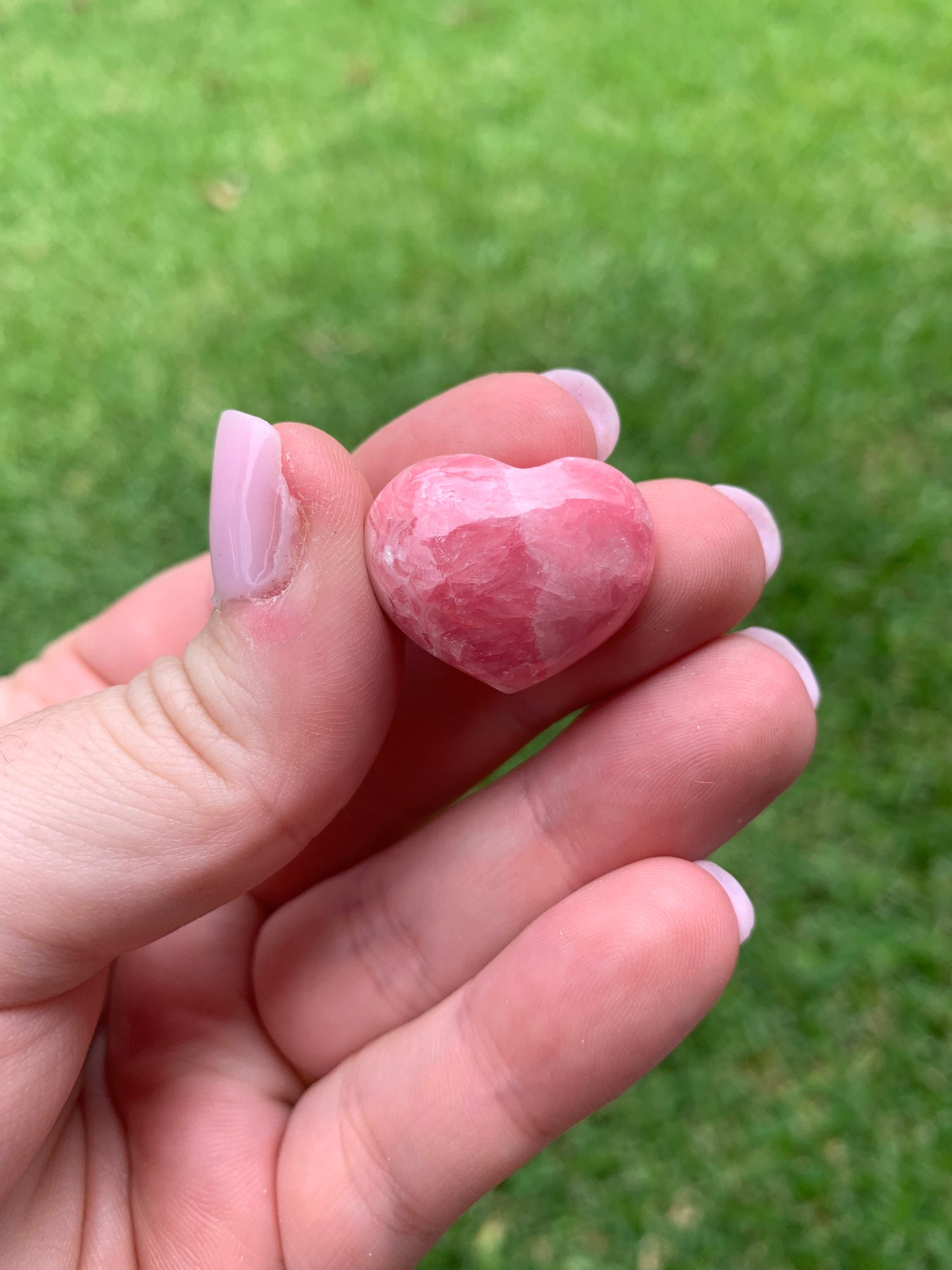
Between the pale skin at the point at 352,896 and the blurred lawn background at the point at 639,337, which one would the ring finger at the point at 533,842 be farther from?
the blurred lawn background at the point at 639,337

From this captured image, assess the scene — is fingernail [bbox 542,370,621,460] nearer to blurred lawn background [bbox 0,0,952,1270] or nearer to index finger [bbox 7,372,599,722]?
index finger [bbox 7,372,599,722]

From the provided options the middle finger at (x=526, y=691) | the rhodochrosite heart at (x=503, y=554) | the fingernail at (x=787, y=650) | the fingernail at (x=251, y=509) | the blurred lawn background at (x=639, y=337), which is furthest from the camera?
the blurred lawn background at (x=639, y=337)

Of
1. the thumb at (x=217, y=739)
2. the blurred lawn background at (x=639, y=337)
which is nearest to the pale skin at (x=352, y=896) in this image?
the thumb at (x=217, y=739)

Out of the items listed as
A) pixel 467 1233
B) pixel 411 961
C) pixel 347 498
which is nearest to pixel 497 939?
pixel 411 961

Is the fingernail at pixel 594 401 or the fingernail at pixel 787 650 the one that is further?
the fingernail at pixel 594 401

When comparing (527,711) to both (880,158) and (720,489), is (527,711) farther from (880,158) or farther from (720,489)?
(880,158)
